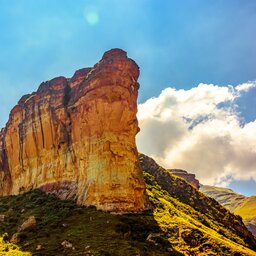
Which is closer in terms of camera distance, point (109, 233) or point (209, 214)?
point (109, 233)

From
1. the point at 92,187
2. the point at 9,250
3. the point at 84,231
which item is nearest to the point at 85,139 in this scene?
the point at 92,187

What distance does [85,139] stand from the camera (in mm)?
85500

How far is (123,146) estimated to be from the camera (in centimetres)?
8131

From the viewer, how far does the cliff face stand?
78375mm

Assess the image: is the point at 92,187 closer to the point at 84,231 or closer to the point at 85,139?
the point at 85,139

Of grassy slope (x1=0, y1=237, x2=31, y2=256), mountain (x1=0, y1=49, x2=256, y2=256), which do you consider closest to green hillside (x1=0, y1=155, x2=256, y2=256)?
mountain (x1=0, y1=49, x2=256, y2=256)

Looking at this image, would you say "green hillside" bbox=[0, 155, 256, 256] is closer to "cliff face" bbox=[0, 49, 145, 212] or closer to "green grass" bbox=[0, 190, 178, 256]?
"green grass" bbox=[0, 190, 178, 256]

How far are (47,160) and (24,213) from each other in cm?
1613

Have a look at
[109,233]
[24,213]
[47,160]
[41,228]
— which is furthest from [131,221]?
[47,160]

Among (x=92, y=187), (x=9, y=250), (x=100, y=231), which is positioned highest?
(x=92, y=187)

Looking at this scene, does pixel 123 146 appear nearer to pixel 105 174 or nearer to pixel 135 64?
pixel 105 174

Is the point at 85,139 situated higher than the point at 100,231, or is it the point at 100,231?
the point at 85,139

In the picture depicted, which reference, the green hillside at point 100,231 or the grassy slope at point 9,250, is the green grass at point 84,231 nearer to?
the green hillside at point 100,231

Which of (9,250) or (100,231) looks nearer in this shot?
(9,250)
